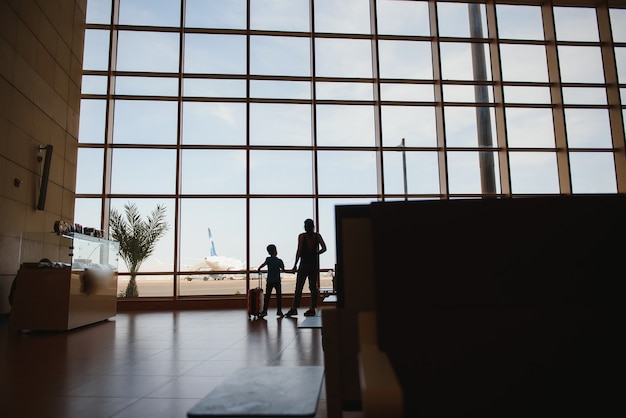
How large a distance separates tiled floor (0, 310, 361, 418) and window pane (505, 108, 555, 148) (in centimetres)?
771

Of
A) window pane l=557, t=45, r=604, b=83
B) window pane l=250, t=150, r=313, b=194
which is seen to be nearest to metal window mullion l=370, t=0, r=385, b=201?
window pane l=250, t=150, r=313, b=194

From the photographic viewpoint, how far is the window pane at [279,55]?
10.7 meters

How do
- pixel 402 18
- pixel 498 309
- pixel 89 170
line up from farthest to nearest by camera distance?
pixel 402 18, pixel 89 170, pixel 498 309

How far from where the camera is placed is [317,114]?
10734 millimetres

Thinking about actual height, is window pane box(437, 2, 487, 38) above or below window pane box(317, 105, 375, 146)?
above

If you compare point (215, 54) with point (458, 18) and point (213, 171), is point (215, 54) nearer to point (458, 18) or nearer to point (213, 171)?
point (213, 171)

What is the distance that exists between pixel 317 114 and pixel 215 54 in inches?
110

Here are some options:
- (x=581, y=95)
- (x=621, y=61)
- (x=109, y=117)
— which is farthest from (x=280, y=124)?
(x=621, y=61)

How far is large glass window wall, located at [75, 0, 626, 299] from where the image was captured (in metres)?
10.0

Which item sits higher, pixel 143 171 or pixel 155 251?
pixel 143 171

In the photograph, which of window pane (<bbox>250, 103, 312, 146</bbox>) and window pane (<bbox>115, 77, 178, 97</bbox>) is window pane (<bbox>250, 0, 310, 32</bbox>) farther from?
window pane (<bbox>115, 77, 178, 97</bbox>)

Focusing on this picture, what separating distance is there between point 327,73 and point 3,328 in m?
8.20

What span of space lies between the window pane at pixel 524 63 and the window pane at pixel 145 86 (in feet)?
26.7

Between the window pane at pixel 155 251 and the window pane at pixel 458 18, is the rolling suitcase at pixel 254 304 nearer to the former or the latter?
the window pane at pixel 155 251
